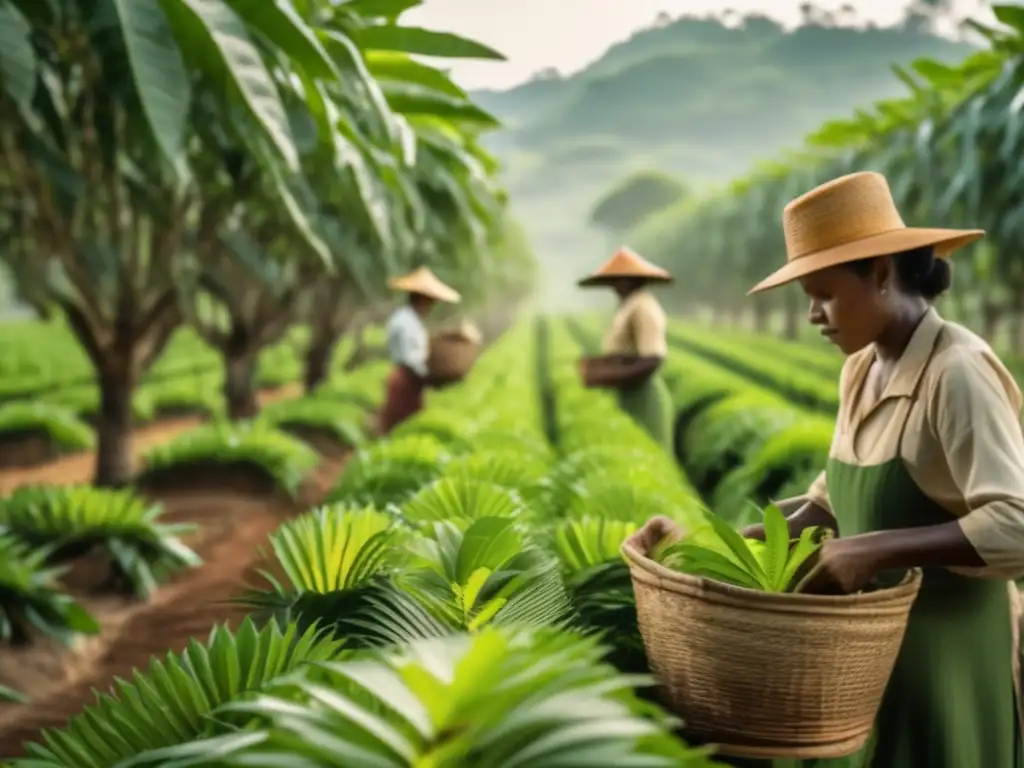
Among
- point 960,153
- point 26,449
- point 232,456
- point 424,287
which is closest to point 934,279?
point 424,287

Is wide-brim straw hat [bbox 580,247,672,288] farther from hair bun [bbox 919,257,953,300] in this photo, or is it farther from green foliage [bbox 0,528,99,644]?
hair bun [bbox 919,257,953,300]

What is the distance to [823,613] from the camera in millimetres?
1219

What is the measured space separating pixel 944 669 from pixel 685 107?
139917 millimetres

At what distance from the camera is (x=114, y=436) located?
6746 millimetres

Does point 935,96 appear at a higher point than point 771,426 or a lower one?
higher

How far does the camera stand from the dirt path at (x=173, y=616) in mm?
3857

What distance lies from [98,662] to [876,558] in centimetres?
415

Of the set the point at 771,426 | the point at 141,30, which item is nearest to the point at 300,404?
the point at 771,426

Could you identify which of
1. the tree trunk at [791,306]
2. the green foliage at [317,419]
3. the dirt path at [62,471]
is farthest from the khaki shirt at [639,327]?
the tree trunk at [791,306]

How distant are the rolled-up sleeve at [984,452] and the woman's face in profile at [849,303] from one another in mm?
163

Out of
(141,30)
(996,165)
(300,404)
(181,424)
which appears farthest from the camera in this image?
(181,424)

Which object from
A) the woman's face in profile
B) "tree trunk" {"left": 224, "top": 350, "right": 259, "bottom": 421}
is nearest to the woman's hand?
the woman's face in profile

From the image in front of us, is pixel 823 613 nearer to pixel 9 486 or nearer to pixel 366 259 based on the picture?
pixel 366 259

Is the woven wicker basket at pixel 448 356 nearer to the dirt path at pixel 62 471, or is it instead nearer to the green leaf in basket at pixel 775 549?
the dirt path at pixel 62 471
